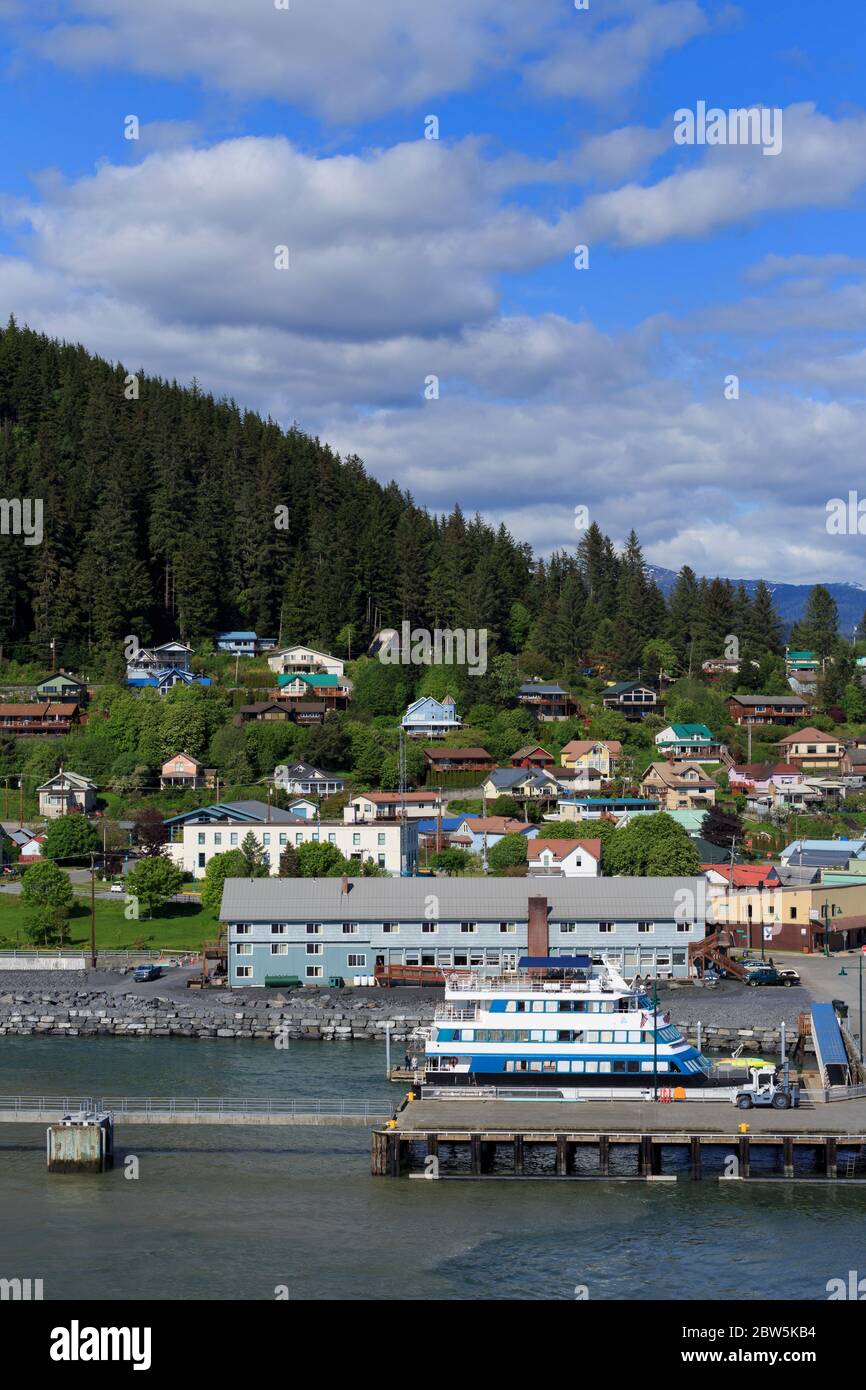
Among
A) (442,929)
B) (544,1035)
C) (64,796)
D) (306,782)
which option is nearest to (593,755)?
Result: (306,782)

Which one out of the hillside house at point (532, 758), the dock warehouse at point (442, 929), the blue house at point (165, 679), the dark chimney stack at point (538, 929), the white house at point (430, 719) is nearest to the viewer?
the dark chimney stack at point (538, 929)

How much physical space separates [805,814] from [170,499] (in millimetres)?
41398

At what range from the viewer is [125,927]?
5547cm

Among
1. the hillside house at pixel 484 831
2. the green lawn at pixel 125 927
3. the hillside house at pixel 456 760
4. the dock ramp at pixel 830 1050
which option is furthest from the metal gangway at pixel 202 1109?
the hillside house at pixel 456 760

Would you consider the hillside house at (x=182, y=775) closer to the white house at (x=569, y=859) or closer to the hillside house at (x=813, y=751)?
the white house at (x=569, y=859)

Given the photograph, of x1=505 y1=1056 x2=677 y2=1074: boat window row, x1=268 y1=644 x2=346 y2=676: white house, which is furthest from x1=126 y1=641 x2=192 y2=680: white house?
x1=505 y1=1056 x2=677 y2=1074: boat window row

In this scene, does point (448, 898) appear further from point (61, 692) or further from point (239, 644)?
point (239, 644)

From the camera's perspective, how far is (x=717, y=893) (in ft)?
187

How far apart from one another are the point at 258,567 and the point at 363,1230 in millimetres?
67942

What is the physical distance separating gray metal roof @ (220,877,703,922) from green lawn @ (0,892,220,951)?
4.25 meters

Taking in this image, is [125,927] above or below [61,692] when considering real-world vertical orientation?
below

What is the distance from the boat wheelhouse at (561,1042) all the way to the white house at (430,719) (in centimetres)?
4372

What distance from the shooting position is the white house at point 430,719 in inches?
3142
